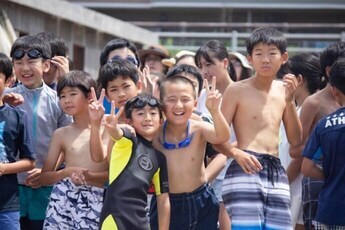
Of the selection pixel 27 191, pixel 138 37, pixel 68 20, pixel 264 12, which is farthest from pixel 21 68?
pixel 264 12

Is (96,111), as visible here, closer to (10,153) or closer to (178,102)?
(178,102)

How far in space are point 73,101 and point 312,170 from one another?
1709mm

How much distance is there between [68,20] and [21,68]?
594 centimetres

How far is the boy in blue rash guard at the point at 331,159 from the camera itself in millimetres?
5457

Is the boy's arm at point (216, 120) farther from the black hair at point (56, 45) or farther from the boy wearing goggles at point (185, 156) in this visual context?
the black hair at point (56, 45)

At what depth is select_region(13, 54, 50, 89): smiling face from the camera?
241 inches

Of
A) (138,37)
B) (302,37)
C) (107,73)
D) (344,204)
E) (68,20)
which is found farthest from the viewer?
(302,37)

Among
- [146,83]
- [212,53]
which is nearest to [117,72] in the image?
[146,83]

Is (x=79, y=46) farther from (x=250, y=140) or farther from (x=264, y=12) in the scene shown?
(x=264, y=12)

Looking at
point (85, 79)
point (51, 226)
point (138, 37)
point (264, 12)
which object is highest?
point (264, 12)

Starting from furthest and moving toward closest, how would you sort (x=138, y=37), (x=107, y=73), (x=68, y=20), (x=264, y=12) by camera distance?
(x=264, y=12) < (x=138, y=37) < (x=68, y=20) < (x=107, y=73)

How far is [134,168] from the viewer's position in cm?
529

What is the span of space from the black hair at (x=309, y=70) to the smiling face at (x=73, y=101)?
190 centimetres

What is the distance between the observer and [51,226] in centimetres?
564
